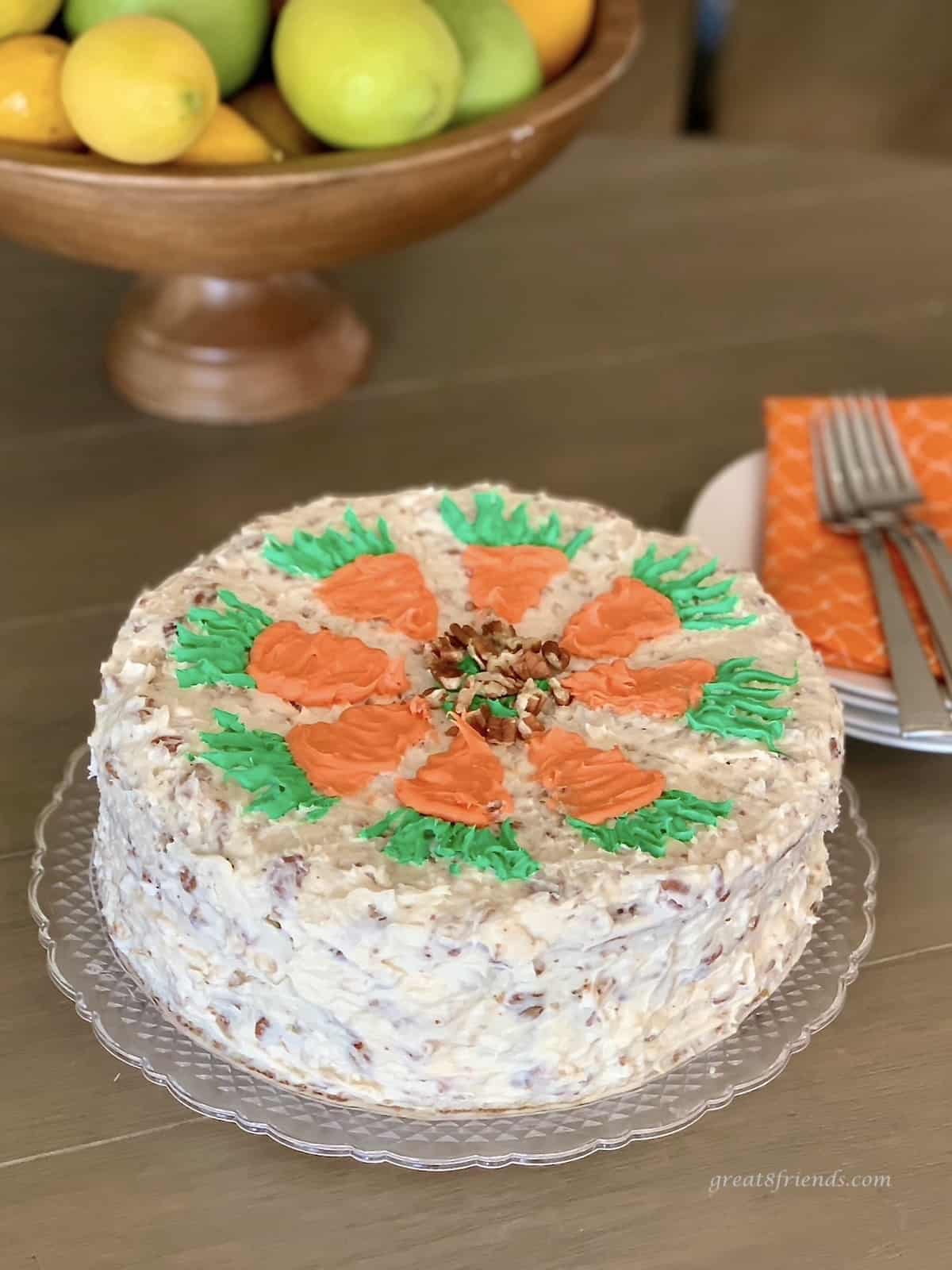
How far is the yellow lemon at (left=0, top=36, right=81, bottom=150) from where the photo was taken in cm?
115

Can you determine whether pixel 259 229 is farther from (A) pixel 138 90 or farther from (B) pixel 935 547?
(B) pixel 935 547

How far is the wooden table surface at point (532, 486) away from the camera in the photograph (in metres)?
0.78

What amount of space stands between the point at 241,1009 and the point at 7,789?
31cm

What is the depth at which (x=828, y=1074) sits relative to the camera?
0.86 meters

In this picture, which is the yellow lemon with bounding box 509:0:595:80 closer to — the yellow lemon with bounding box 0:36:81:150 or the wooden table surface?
the wooden table surface

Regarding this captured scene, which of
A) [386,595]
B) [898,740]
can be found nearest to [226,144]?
[386,595]

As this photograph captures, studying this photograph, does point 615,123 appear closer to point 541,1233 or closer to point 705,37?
point 705,37

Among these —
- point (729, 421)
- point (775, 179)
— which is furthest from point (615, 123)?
point (729, 421)

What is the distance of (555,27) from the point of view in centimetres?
132

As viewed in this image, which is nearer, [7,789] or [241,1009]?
[241,1009]

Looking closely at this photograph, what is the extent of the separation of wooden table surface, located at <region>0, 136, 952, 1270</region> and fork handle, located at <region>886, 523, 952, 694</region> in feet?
0.29

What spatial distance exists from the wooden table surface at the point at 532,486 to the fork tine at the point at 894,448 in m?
0.15

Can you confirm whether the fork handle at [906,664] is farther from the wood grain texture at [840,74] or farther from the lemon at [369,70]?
the wood grain texture at [840,74]

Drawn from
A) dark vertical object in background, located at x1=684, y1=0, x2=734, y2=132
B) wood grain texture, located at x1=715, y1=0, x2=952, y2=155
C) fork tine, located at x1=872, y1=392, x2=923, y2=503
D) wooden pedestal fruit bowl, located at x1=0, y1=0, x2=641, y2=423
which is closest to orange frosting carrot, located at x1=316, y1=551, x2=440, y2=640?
wooden pedestal fruit bowl, located at x1=0, y1=0, x2=641, y2=423
